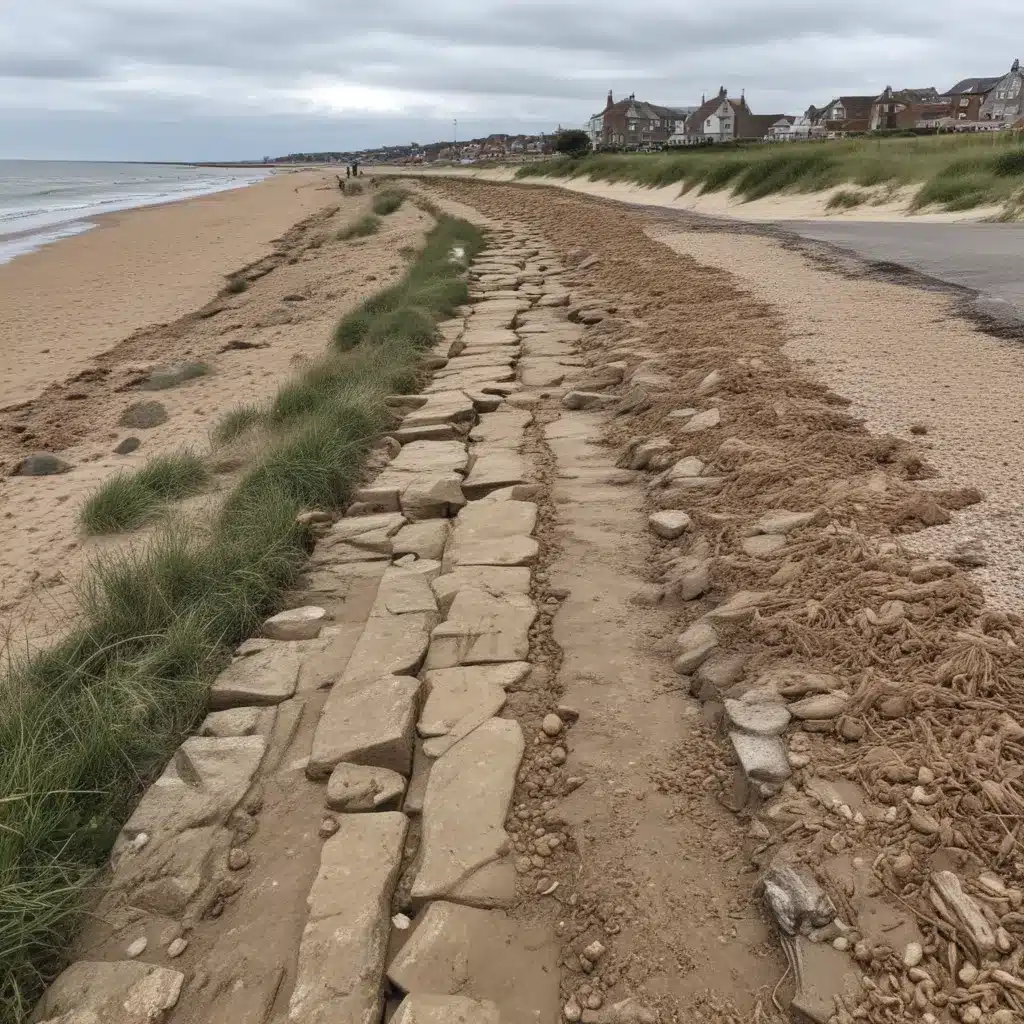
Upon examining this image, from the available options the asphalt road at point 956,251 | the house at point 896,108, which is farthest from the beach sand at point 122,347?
the house at point 896,108

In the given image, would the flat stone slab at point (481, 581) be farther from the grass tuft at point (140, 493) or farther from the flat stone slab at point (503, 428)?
the grass tuft at point (140, 493)

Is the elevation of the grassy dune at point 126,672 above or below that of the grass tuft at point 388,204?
above

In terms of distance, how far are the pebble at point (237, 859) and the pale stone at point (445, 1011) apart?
2.25 ft

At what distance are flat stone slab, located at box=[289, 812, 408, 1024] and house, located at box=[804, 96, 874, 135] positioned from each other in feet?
245

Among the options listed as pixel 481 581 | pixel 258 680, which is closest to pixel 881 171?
pixel 481 581

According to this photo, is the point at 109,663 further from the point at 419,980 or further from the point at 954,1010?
the point at 954,1010

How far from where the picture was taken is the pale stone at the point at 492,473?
458cm

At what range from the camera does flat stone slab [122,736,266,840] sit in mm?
2385

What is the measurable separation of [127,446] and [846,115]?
250ft

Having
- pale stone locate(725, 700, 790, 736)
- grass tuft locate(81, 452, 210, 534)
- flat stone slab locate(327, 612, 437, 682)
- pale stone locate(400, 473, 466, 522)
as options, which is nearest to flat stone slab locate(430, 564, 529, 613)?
flat stone slab locate(327, 612, 437, 682)

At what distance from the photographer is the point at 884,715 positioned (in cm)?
229

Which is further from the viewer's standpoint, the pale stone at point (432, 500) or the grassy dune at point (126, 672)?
the pale stone at point (432, 500)

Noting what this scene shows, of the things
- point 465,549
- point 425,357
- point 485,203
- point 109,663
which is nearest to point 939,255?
point 425,357

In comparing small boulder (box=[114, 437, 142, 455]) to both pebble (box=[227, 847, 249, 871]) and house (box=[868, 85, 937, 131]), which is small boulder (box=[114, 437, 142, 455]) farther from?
house (box=[868, 85, 937, 131])
